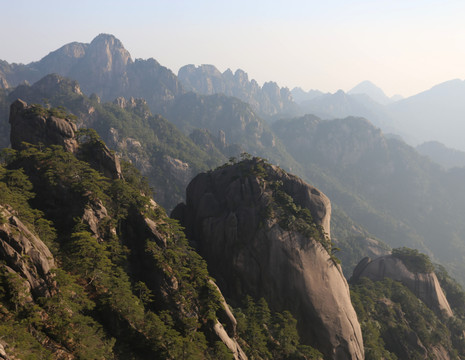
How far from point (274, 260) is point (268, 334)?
33.8 feet

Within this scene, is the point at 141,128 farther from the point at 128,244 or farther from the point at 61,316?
the point at 61,316

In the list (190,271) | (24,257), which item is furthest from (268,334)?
(24,257)

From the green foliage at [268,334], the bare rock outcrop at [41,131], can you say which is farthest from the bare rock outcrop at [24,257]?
the bare rock outcrop at [41,131]

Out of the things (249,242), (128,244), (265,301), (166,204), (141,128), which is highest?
(141,128)

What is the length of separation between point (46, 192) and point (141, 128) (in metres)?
152

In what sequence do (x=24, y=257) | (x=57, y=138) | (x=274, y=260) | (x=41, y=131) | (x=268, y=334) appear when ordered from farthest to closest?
1. (x=41, y=131)
2. (x=57, y=138)
3. (x=274, y=260)
4. (x=268, y=334)
5. (x=24, y=257)

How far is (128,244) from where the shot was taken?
121 ft

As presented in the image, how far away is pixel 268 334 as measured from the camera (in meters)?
38.2

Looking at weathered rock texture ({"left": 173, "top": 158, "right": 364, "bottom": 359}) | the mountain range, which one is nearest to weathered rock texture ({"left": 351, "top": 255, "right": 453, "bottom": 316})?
the mountain range

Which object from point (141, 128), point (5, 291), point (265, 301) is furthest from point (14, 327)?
point (141, 128)

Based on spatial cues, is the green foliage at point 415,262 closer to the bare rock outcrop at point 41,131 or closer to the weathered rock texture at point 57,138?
the weathered rock texture at point 57,138

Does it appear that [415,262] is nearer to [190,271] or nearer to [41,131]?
[190,271]

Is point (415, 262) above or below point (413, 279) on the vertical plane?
above

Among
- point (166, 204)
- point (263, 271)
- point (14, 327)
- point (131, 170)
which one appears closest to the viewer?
point (14, 327)
